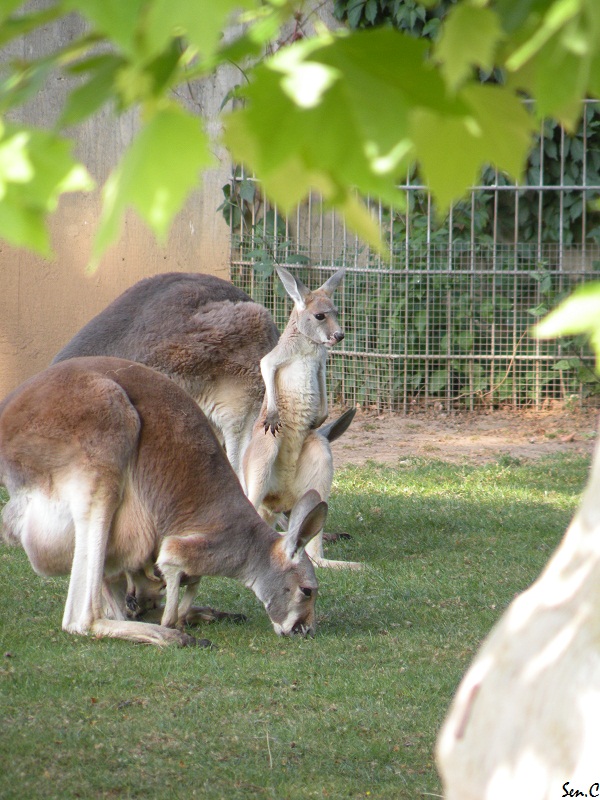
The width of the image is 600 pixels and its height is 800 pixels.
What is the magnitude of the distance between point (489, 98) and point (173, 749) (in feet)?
8.53

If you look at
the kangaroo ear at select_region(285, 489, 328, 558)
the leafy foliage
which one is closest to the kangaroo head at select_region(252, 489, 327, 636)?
the kangaroo ear at select_region(285, 489, 328, 558)

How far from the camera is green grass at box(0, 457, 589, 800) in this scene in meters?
3.01

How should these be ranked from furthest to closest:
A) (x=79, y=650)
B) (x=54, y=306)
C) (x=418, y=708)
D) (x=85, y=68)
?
(x=54, y=306), (x=79, y=650), (x=418, y=708), (x=85, y=68)

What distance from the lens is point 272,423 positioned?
5531mm

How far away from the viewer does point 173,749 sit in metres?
3.17

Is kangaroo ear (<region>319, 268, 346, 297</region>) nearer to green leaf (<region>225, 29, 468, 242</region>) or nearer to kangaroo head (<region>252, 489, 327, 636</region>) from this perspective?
kangaroo head (<region>252, 489, 327, 636</region>)

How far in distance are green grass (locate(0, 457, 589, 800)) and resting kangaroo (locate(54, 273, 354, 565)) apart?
0.96 metres

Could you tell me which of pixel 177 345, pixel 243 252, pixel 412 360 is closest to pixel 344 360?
pixel 412 360

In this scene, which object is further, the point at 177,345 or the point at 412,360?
the point at 412,360

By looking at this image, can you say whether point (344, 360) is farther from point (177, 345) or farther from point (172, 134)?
point (172, 134)

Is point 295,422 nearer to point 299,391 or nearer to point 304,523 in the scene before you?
point 299,391

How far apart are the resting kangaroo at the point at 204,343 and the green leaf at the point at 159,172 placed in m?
4.76
